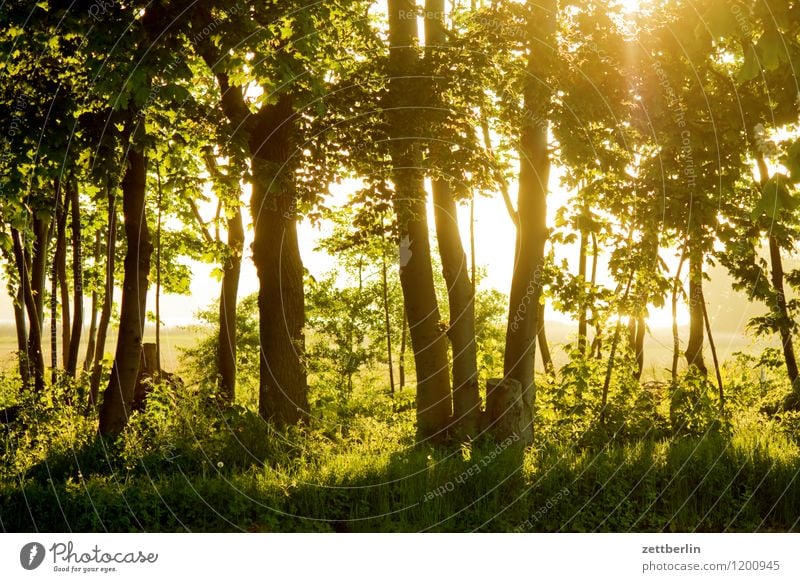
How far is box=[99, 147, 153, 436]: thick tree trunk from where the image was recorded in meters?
11.9

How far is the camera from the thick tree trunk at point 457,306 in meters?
13.5

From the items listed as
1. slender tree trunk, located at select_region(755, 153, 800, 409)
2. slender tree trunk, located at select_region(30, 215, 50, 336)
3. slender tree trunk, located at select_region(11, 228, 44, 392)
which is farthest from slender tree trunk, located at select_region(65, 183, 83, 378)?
slender tree trunk, located at select_region(755, 153, 800, 409)

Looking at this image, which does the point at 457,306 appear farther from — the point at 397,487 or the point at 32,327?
the point at 32,327

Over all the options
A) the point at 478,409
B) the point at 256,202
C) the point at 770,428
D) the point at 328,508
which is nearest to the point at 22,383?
the point at 256,202

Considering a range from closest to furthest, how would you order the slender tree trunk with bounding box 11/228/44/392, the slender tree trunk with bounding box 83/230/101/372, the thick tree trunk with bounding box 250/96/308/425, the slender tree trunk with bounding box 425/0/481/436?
the thick tree trunk with bounding box 250/96/308/425
the slender tree trunk with bounding box 425/0/481/436
the slender tree trunk with bounding box 11/228/44/392
the slender tree trunk with bounding box 83/230/101/372

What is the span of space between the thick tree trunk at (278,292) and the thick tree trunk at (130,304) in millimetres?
1887

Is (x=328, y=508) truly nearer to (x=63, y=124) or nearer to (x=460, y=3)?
(x=63, y=124)

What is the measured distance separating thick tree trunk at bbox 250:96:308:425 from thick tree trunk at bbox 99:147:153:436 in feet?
6.19

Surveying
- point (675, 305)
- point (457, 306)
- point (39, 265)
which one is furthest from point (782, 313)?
point (39, 265)

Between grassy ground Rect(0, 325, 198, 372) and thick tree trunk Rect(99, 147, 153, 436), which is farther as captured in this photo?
grassy ground Rect(0, 325, 198, 372)

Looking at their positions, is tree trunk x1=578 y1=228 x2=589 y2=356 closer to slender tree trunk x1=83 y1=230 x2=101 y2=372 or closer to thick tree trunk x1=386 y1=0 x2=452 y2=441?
thick tree trunk x1=386 y1=0 x2=452 y2=441

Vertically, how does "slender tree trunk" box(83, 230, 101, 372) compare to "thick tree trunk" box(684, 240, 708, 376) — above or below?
above

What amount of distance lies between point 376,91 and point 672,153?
467 centimetres

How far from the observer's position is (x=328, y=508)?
838 cm
